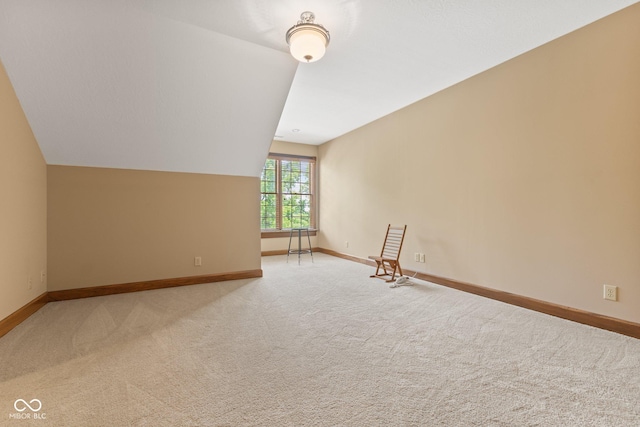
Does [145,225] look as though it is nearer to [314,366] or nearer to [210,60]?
[210,60]

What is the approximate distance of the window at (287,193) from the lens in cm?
629

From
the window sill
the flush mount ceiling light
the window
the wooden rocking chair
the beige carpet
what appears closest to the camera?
the beige carpet

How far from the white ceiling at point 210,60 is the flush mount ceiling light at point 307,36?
0.27 ft

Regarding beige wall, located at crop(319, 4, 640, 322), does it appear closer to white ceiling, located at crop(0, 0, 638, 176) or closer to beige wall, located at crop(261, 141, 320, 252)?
white ceiling, located at crop(0, 0, 638, 176)

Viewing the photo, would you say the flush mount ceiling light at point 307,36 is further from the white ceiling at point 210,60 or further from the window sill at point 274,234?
the window sill at point 274,234

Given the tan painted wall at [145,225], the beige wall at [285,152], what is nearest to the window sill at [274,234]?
the beige wall at [285,152]

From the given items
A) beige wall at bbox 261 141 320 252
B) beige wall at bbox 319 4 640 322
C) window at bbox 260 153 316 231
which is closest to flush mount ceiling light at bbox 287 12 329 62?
beige wall at bbox 319 4 640 322

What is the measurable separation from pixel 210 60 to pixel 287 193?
3.92 meters

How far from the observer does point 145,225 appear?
3.61 metres

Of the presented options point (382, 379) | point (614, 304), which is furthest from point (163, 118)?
point (614, 304)

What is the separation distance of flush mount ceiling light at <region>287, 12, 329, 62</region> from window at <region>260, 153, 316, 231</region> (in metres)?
3.93

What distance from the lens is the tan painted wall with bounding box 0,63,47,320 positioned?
2.29m

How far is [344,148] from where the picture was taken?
5.91 m

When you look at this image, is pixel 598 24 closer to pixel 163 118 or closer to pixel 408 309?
pixel 408 309
